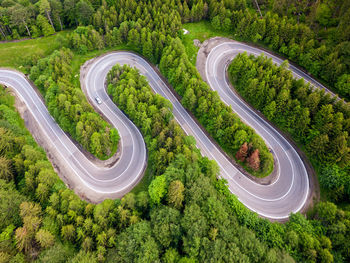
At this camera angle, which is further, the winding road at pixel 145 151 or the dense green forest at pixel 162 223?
the winding road at pixel 145 151

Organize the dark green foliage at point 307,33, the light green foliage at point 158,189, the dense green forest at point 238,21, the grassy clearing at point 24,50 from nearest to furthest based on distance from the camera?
the light green foliage at point 158,189
the dark green foliage at point 307,33
the dense green forest at point 238,21
the grassy clearing at point 24,50

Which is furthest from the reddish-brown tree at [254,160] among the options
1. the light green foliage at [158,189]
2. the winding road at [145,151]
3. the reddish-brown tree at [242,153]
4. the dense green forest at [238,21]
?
the dense green forest at [238,21]

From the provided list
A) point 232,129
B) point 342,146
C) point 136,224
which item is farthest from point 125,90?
point 342,146

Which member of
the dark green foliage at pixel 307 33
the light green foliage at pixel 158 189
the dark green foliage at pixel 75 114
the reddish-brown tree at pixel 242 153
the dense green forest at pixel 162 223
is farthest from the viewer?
the dark green foliage at pixel 307 33

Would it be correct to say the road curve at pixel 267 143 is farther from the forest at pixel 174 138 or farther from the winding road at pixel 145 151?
the forest at pixel 174 138

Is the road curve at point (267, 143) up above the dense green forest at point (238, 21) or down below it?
below

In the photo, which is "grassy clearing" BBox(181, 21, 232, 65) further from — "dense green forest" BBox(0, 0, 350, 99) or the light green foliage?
the light green foliage
